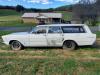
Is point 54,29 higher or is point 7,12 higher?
point 7,12

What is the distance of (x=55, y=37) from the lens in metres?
12.7

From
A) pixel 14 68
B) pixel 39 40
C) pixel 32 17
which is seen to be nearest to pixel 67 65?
pixel 14 68

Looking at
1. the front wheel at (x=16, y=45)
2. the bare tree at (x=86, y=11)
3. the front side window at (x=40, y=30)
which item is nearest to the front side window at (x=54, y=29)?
the front side window at (x=40, y=30)

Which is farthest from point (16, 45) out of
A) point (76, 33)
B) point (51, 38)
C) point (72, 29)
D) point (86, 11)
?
point (86, 11)

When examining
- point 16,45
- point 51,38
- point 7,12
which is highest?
point 7,12

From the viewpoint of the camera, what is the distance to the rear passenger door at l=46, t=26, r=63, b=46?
41.7 feet

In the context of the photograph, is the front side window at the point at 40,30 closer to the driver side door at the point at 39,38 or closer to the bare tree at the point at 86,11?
the driver side door at the point at 39,38

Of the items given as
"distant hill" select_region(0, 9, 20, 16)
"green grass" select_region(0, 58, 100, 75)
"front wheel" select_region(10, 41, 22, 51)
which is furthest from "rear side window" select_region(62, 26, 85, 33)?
"distant hill" select_region(0, 9, 20, 16)

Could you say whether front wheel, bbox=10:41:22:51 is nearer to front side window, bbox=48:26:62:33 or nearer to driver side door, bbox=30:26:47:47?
driver side door, bbox=30:26:47:47

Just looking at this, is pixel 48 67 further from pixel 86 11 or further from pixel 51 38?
pixel 86 11

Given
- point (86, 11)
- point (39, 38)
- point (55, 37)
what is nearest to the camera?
point (55, 37)

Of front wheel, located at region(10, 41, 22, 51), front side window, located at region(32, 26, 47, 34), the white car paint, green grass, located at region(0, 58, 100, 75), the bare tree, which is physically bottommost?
green grass, located at region(0, 58, 100, 75)

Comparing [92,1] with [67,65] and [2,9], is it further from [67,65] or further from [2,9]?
[2,9]

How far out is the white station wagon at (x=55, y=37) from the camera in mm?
12633
